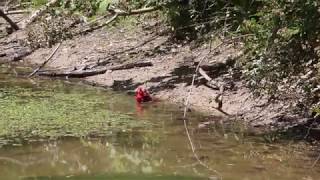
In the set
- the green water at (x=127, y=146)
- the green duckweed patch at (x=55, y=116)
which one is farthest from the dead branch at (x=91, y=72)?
the green water at (x=127, y=146)

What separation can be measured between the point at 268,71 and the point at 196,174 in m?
1.53

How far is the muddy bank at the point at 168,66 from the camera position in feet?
27.2

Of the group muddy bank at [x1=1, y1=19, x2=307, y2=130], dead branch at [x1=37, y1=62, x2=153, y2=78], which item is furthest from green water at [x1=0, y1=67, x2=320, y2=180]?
dead branch at [x1=37, y1=62, x2=153, y2=78]

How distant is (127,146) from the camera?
7.08 meters

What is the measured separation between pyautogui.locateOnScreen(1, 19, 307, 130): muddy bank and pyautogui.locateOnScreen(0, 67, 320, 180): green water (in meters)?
0.40

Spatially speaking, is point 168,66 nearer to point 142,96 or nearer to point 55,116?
point 142,96

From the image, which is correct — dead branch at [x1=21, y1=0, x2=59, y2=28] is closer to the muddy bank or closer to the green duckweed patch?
the muddy bank

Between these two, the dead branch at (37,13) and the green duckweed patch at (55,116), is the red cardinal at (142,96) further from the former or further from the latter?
the dead branch at (37,13)

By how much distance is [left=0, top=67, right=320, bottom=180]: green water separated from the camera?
6133 mm

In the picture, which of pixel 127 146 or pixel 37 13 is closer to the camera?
pixel 127 146

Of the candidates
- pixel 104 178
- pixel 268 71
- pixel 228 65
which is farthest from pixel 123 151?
pixel 228 65

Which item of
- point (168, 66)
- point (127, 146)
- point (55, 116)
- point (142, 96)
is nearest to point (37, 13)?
point (168, 66)

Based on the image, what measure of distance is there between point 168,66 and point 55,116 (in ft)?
9.75

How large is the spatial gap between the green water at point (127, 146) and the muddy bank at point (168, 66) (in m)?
0.40
